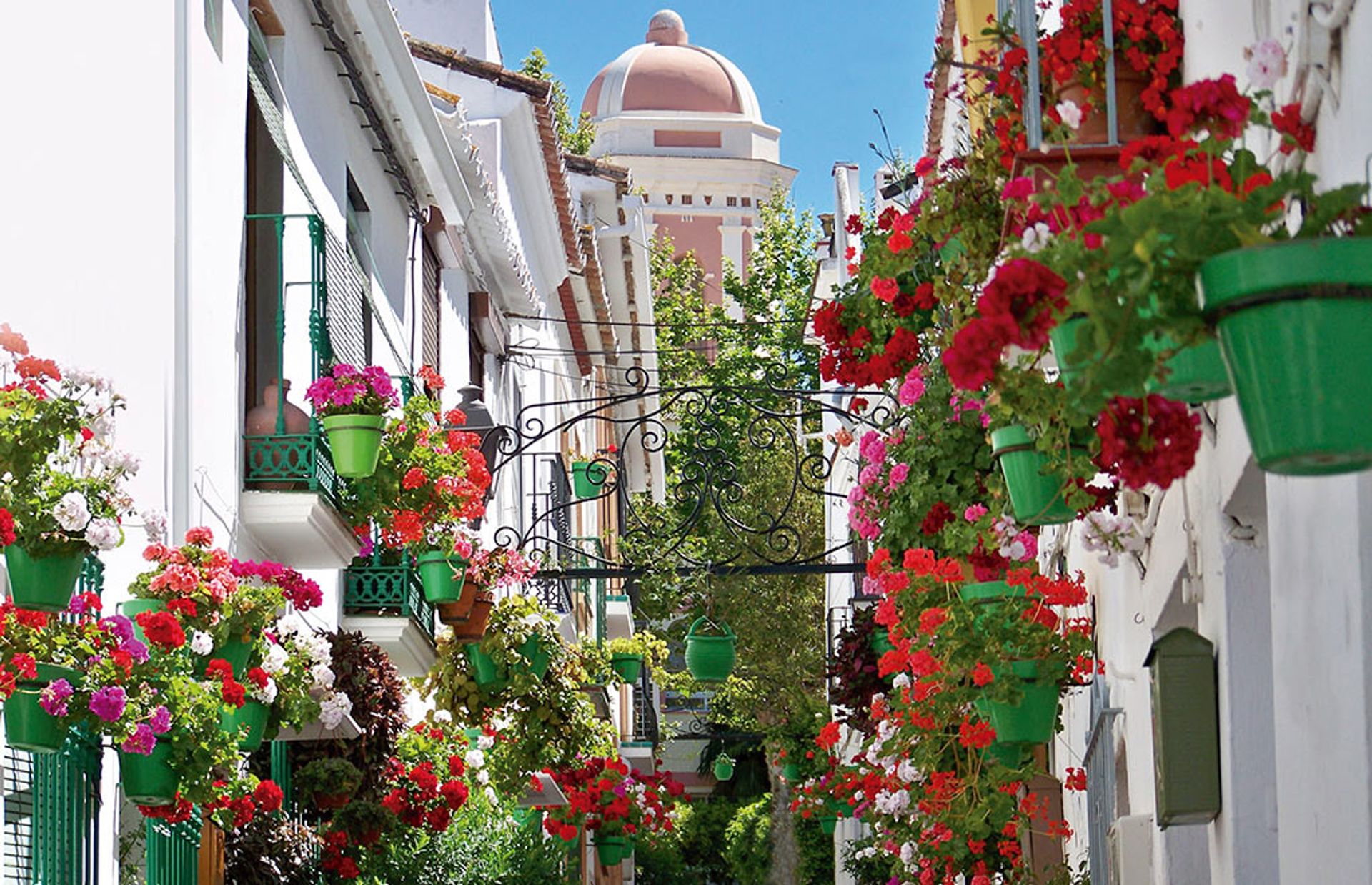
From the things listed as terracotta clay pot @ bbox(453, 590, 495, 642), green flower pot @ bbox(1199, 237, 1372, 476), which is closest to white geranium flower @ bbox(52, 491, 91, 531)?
green flower pot @ bbox(1199, 237, 1372, 476)

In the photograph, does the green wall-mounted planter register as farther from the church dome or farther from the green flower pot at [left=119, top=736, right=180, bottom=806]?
the church dome

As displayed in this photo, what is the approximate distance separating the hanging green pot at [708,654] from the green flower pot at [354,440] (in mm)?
7457

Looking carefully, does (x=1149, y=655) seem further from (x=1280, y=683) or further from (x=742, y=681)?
(x=742, y=681)

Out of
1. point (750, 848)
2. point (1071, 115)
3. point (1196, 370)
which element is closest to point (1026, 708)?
point (1071, 115)

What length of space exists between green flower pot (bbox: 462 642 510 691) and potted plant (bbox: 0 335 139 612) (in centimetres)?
817

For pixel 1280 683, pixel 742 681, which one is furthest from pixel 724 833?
pixel 1280 683

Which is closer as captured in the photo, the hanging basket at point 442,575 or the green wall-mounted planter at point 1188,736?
the green wall-mounted planter at point 1188,736

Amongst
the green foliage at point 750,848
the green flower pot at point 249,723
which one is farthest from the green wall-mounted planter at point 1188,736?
the green foliage at point 750,848

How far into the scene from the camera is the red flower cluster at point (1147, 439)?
3.63 meters

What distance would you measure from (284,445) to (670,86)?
58125mm

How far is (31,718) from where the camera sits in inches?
272

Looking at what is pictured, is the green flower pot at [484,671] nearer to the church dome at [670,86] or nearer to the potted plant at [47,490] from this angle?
the potted plant at [47,490]

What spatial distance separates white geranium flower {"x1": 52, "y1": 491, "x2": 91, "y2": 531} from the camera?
22.2 ft

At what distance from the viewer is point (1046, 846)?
12422 mm
